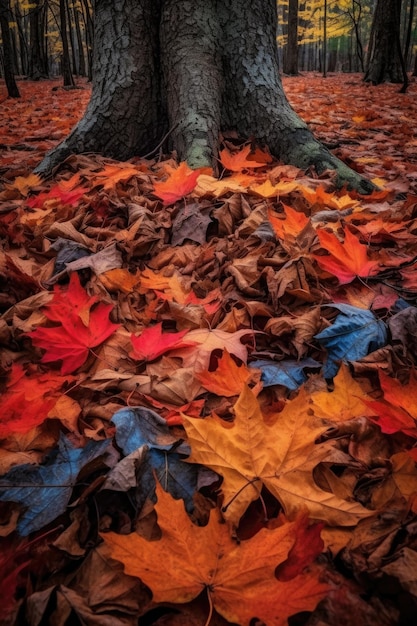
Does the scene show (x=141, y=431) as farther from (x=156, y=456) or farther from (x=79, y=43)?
Answer: (x=79, y=43)

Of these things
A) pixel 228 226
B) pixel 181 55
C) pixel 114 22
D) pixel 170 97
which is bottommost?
pixel 228 226

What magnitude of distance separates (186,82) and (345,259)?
1.75 m

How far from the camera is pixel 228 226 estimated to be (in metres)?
1.82

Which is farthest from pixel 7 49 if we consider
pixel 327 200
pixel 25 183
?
pixel 327 200

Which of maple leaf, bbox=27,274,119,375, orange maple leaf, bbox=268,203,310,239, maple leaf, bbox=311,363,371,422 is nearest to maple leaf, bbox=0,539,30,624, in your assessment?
maple leaf, bbox=27,274,119,375

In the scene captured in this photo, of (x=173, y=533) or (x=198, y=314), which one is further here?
(x=198, y=314)

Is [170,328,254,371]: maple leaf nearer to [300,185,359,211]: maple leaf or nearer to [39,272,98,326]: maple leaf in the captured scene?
[39,272,98,326]: maple leaf

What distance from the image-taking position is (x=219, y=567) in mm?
712

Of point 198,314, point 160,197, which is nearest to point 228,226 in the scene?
point 160,197

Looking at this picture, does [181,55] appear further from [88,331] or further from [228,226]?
[88,331]

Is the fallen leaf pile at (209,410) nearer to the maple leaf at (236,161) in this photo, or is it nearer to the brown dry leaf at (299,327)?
the brown dry leaf at (299,327)

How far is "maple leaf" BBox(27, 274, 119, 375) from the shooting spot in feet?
4.08

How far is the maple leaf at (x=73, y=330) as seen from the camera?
1.24m

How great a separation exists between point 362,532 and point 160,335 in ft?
2.48
